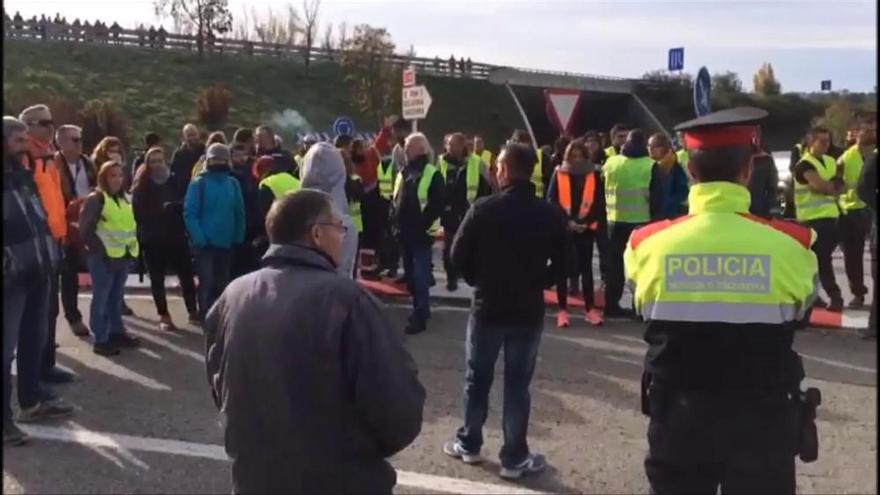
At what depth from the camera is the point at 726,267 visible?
143 inches

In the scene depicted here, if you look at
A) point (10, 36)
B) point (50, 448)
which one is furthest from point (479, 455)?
point (10, 36)

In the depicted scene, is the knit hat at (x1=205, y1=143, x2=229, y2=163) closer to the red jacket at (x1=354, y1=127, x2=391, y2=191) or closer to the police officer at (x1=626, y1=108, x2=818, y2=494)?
the red jacket at (x1=354, y1=127, x2=391, y2=191)

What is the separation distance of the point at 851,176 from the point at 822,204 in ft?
1.40

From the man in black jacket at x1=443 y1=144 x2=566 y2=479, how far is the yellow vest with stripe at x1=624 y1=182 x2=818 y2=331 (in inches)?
77.8

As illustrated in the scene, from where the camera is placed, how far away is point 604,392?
7.69 metres

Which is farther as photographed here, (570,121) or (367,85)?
(367,85)

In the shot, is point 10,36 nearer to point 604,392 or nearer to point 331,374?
point 604,392

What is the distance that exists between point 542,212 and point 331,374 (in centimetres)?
278

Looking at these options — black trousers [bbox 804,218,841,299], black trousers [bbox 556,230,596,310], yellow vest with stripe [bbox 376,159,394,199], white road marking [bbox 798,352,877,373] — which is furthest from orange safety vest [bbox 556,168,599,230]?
yellow vest with stripe [bbox 376,159,394,199]

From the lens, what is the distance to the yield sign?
37.9 feet

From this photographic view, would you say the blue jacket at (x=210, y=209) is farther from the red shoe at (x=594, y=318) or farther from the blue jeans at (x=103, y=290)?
the red shoe at (x=594, y=318)

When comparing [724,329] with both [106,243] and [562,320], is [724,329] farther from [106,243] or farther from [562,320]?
[562,320]

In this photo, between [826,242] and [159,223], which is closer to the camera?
[159,223]

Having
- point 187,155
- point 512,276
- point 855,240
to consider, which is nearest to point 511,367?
point 512,276
